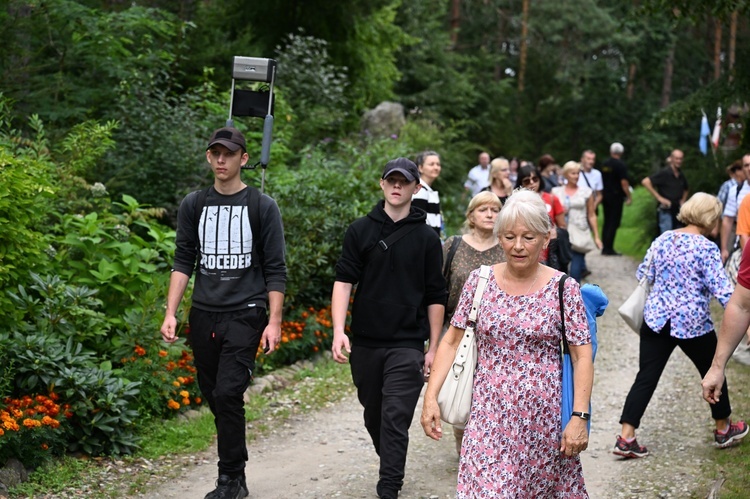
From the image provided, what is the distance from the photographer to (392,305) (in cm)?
577

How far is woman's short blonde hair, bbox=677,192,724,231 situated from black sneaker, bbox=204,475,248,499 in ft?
11.4

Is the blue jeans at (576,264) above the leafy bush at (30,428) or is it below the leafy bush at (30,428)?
above

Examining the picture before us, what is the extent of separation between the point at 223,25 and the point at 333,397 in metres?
12.5

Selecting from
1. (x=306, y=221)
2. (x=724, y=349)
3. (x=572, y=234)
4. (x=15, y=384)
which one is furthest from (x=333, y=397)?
(x=572, y=234)

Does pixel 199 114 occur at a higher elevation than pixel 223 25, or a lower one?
lower

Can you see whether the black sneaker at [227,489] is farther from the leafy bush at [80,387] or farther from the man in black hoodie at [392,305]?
the leafy bush at [80,387]

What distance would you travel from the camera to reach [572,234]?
44.4 feet

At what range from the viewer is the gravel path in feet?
21.1

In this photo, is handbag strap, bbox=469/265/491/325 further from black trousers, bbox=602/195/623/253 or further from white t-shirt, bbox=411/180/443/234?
black trousers, bbox=602/195/623/253

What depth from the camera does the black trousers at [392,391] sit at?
5723 mm

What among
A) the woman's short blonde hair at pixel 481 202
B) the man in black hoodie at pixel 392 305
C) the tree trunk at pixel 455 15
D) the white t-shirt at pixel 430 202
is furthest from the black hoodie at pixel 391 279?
the tree trunk at pixel 455 15

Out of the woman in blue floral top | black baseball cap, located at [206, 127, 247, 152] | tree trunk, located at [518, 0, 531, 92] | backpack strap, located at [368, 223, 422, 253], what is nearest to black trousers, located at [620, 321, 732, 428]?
the woman in blue floral top

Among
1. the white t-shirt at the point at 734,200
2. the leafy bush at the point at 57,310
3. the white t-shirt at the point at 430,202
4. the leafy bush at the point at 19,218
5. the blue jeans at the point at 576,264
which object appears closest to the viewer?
the leafy bush at the point at 19,218

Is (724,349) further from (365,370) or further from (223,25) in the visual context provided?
(223,25)
